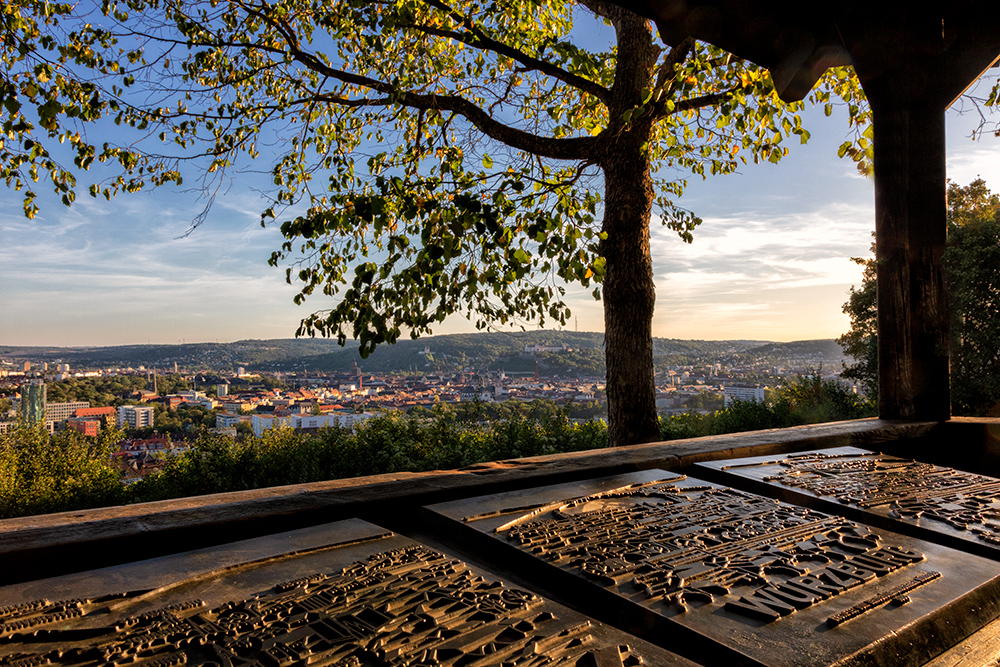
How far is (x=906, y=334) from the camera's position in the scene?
4125mm

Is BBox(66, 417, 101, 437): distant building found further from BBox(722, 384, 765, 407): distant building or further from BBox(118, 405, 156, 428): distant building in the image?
BBox(722, 384, 765, 407): distant building

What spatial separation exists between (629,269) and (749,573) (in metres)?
4.38

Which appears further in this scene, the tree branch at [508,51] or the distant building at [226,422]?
the distant building at [226,422]

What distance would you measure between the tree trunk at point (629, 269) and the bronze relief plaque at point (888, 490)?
264cm

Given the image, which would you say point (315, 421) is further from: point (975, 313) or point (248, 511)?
point (975, 313)

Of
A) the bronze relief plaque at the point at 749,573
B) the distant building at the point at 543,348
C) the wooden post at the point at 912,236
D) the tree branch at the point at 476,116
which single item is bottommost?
the bronze relief plaque at the point at 749,573

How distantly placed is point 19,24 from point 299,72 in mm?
2877

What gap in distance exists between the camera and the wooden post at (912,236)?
3.95 metres

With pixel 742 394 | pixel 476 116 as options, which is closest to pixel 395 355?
pixel 742 394

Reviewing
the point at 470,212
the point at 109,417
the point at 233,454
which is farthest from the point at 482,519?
the point at 109,417

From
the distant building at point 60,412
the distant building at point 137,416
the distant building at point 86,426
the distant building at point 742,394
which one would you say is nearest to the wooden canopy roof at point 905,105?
the distant building at point 742,394

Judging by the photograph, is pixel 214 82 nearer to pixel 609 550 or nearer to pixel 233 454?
pixel 233 454

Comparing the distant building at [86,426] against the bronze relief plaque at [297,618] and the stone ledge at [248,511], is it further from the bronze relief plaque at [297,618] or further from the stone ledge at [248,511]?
the bronze relief plaque at [297,618]

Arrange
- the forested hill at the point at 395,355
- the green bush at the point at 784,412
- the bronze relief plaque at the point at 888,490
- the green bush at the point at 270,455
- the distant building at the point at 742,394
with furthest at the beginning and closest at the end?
1. the forested hill at the point at 395,355
2. the distant building at the point at 742,394
3. the green bush at the point at 784,412
4. the green bush at the point at 270,455
5. the bronze relief plaque at the point at 888,490
